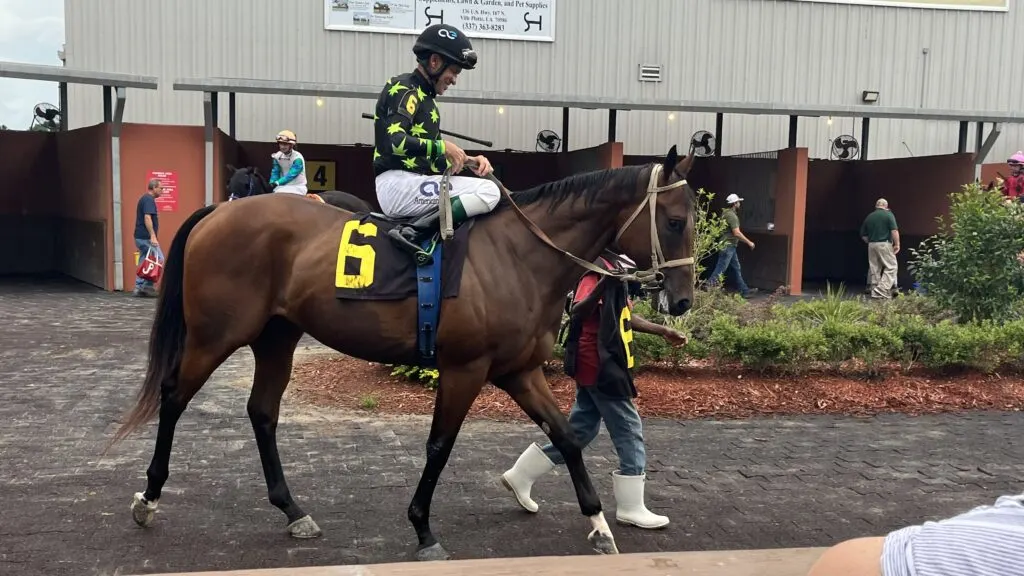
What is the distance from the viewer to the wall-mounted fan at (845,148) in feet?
63.3

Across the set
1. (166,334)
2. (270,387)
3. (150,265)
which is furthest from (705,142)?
(166,334)

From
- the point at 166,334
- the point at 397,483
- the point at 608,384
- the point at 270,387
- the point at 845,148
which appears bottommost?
the point at 397,483

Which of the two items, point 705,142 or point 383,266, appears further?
point 705,142

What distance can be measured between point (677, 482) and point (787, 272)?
38.7 feet

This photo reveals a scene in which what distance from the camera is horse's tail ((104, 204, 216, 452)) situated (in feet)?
14.6

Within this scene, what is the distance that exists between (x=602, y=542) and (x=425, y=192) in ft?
6.46

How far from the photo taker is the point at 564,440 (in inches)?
159

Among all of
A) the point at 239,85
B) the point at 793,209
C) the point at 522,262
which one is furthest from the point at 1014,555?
the point at 793,209

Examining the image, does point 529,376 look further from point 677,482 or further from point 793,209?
point 793,209

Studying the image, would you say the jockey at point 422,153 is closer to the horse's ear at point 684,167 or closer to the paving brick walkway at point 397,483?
the horse's ear at point 684,167

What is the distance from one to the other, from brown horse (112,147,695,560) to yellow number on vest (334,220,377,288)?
0.06m

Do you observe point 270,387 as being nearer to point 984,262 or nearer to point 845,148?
point 984,262

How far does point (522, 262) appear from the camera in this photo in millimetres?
3986

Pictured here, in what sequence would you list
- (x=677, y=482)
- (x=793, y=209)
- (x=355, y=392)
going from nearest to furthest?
(x=677, y=482) < (x=355, y=392) < (x=793, y=209)
